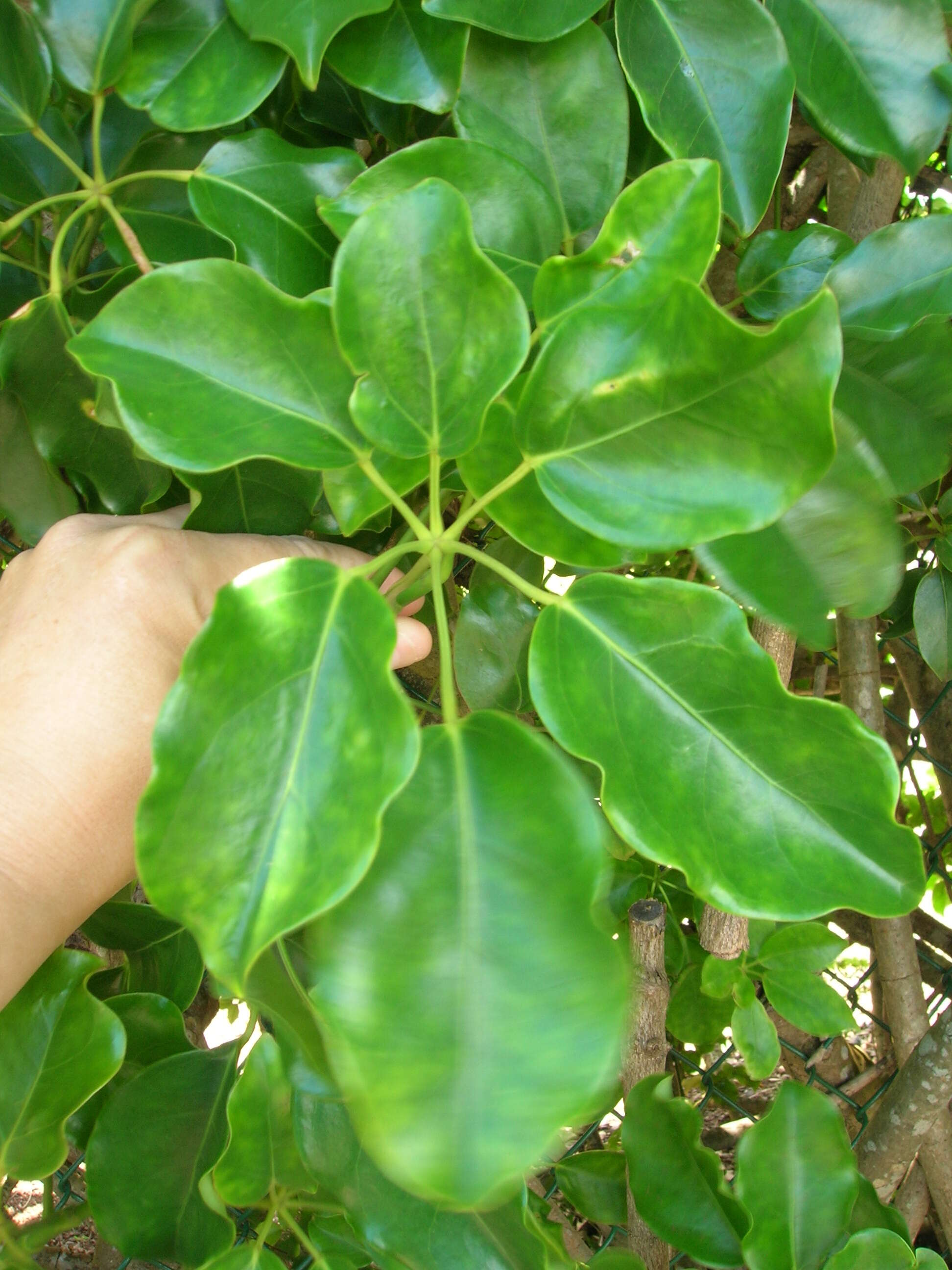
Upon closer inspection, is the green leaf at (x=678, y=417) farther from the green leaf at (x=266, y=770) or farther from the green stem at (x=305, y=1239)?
the green stem at (x=305, y=1239)

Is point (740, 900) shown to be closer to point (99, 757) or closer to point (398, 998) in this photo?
point (398, 998)

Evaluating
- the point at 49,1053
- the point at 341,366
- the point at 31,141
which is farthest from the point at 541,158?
the point at 49,1053

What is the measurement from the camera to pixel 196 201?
2.20 feet

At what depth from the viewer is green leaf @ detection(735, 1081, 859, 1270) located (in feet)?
2.67

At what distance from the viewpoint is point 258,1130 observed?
2.36ft

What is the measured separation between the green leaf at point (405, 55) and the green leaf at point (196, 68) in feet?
0.16

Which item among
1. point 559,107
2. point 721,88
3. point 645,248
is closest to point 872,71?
point 721,88

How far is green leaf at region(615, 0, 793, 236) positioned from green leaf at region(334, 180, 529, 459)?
0.81 feet

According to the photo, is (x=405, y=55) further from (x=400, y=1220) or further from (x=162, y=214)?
(x=400, y=1220)

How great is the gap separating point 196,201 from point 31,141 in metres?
0.26

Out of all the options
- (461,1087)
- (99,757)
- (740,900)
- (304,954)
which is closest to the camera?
(461,1087)

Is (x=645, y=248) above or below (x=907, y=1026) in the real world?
above

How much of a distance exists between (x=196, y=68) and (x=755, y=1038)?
915mm

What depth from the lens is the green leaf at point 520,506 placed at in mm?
539
